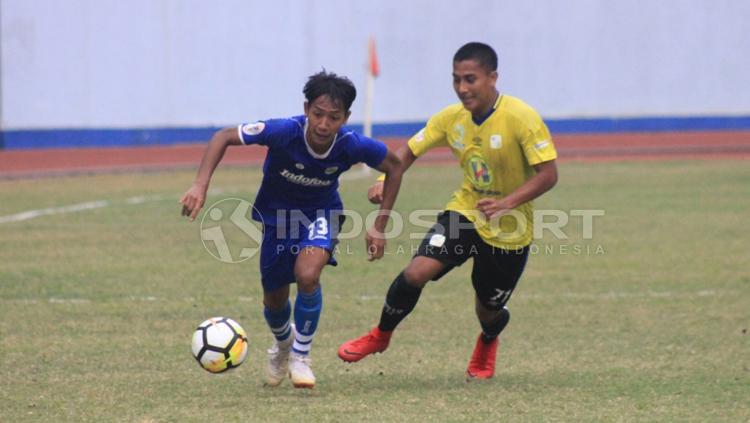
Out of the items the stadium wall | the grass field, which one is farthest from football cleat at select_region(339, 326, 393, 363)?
the stadium wall

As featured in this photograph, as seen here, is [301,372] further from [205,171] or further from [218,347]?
[205,171]

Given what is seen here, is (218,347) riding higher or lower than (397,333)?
higher

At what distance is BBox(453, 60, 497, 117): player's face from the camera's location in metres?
6.84

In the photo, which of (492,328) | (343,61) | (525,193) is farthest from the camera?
(343,61)

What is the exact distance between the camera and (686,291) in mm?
10195

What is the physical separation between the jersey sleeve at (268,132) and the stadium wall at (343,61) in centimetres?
2120

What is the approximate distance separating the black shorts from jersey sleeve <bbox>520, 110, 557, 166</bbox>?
541 millimetres

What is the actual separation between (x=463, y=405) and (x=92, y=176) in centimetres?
1615

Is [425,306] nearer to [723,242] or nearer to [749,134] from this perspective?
[723,242]

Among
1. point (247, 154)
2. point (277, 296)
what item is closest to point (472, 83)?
point (277, 296)

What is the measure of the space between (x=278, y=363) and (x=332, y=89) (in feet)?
5.18

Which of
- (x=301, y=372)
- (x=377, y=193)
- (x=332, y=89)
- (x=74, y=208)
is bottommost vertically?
(x=74, y=208)

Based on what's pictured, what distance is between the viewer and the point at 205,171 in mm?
6516

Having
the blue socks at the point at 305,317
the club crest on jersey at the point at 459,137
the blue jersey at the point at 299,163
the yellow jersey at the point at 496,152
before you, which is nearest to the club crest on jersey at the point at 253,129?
the blue jersey at the point at 299,163
